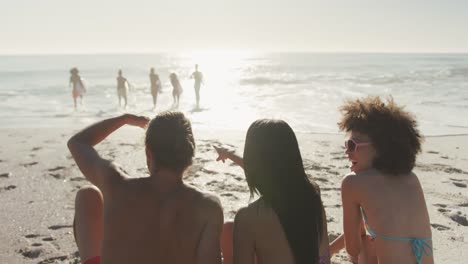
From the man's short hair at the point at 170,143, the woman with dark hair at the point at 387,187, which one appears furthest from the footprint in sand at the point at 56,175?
the woman with dark hair at the point at 387,187

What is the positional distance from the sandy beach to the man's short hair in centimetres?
13

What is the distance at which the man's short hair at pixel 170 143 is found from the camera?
6.52ft

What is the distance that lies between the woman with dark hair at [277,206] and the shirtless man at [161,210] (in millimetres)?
149

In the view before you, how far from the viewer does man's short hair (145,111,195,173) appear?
78.3 inches

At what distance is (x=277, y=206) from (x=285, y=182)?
114mm

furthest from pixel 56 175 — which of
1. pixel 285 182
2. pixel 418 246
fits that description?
pixel 418 246

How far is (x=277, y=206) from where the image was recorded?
2.00m

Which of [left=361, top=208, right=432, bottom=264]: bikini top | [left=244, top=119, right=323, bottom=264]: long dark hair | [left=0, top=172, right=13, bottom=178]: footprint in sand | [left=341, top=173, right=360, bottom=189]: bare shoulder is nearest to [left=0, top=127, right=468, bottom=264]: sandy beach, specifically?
[left=0, top=172, right=13, bottom=178]: footprint in sand

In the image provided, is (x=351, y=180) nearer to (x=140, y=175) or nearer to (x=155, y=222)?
(x=155, y=222)

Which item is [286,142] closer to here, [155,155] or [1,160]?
[155,155]

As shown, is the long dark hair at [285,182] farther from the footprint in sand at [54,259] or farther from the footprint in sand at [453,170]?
the footprint in sand at [453,170]

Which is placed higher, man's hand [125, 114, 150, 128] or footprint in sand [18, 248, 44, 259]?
man's hand [125, 114, 150, 128]

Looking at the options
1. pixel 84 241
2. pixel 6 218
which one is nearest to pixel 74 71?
pixel 6 218

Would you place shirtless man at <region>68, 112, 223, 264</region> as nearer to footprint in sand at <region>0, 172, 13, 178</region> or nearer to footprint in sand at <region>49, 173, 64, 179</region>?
footprint in sand at <region>49, 173, 64, 179</region>
